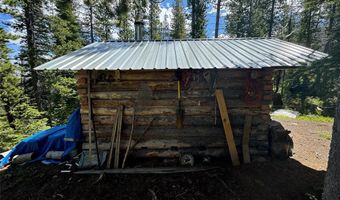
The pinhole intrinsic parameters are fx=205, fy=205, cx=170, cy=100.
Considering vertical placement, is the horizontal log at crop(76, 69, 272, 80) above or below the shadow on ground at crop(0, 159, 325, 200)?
above

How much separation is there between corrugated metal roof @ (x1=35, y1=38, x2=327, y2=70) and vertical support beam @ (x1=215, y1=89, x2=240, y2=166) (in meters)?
0.94

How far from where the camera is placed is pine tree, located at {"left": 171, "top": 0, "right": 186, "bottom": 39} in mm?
28203

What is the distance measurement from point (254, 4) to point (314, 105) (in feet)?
41.8

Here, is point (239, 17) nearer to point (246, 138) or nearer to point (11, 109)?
point (246, 138)

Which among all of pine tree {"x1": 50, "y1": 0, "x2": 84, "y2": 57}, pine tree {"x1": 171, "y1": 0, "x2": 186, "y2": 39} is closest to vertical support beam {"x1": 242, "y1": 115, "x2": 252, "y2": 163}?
pine tree {"x1": 50, "y1": 0, "x2": 84, "y2": 57}

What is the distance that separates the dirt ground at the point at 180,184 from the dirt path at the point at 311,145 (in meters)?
0.40

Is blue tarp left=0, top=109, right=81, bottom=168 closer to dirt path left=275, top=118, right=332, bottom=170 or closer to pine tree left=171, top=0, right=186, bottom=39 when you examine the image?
dirt path left=275, top=118, right=332, bottom=170

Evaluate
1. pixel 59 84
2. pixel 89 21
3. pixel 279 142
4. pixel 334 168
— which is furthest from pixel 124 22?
pixel 334 168

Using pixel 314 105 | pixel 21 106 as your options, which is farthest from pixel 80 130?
pixel 314 105

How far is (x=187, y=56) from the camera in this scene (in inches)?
216

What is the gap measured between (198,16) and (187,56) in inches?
731

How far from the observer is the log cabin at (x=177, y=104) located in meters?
5.26

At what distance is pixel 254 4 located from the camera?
2298 centimetres

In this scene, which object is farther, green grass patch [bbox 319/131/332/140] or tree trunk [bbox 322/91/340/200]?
green grass patch [bbox 319/131/332/140]
